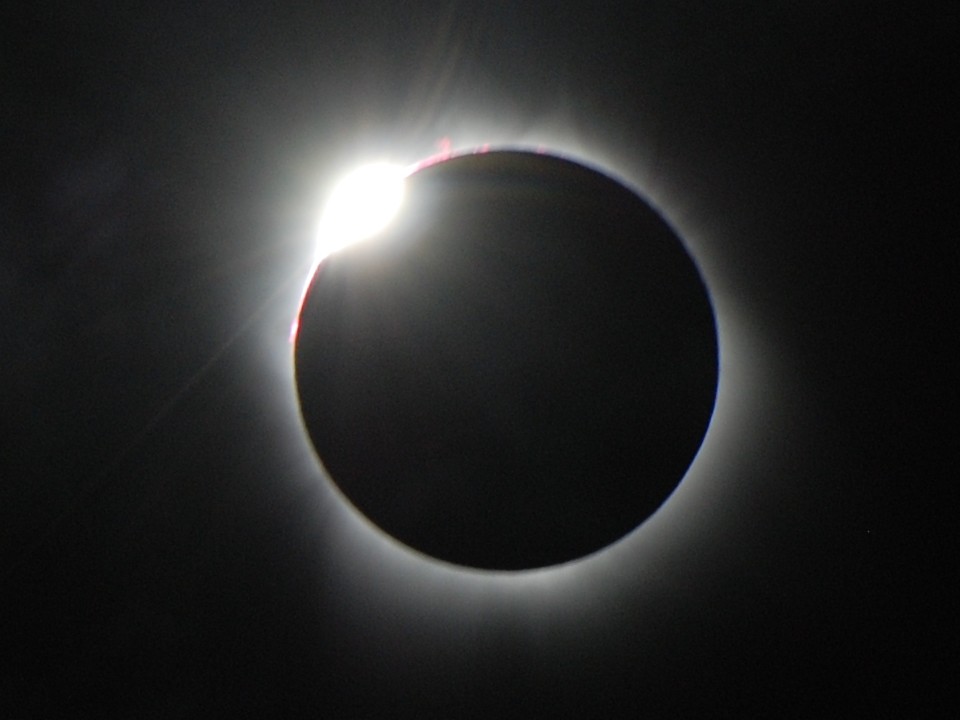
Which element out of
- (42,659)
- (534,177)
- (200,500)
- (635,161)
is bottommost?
(42,659)

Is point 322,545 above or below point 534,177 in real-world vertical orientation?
below

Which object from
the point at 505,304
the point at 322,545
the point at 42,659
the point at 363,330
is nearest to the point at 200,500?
the point at 322,545

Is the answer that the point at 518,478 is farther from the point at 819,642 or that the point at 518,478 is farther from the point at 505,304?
the point at 819,642

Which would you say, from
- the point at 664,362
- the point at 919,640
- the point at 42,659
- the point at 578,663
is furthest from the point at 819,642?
the point at 42,659

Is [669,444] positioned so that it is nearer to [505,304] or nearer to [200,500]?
[505,304]

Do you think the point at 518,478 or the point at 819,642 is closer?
the point at 518,478

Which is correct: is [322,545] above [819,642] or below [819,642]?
below
